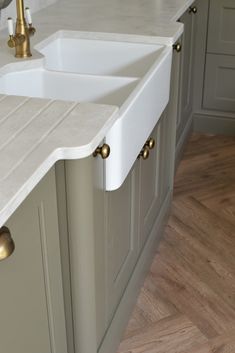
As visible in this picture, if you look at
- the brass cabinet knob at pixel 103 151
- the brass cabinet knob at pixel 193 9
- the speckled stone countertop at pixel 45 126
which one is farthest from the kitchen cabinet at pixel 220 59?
the brass cabinet knob at pixel 103 151

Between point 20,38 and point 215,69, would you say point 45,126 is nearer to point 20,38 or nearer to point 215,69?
point 20,38

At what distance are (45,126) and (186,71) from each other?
1712 mm

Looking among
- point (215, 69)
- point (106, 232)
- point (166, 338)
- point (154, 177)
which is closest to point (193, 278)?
point (166, 338)

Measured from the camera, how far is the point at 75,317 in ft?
4.72

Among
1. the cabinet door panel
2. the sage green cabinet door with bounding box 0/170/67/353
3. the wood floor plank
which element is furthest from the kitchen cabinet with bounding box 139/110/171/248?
the sage green cabinet door with bounding box 0/170/67/353

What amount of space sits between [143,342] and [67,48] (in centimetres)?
108

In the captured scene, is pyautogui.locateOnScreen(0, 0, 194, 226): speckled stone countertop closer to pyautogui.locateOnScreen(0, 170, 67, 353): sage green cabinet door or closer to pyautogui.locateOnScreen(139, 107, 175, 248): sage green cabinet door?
pyautogui.locateOnScreen(0, 170, 67, 353): sage green cabinet door

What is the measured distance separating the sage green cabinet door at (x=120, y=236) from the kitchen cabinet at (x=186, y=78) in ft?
3.38

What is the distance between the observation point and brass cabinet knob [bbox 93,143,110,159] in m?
1.31

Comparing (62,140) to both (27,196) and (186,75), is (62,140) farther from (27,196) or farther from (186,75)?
(186,75)

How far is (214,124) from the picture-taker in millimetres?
3332

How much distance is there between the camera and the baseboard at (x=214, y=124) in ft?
10.8

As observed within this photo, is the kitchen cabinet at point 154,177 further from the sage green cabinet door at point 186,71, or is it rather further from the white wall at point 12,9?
Result: the white wall at point 12,9

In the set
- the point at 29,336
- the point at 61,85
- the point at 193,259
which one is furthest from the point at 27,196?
the point at 193,259
